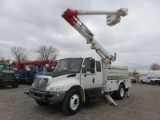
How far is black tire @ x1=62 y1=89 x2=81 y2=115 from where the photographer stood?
20.9 ft

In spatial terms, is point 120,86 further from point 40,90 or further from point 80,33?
point 40,90

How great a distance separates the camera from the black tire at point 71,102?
6.38 m

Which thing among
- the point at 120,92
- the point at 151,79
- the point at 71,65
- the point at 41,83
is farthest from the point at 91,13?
the point at 151,79

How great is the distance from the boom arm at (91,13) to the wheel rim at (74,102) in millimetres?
3246

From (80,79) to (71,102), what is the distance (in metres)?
1.08

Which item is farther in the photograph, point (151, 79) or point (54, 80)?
point (151, 79)

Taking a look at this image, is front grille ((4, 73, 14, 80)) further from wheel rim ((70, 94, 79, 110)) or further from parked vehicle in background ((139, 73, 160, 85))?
parked vehicle in background ((139, 73, 160, 85))

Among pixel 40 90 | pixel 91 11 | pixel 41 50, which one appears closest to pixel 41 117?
pixel 40 90

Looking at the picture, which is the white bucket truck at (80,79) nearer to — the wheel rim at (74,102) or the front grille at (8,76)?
the wheel rim at (74,102)

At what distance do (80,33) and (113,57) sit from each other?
277 cm

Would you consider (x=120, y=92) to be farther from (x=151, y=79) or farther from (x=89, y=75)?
(x=151, y=79)

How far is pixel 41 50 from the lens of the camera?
7544 centimetres

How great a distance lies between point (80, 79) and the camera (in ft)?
23.7

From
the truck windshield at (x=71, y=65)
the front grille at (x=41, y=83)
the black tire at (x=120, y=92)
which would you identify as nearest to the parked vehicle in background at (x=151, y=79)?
the black tire at (x=120, y=92)
